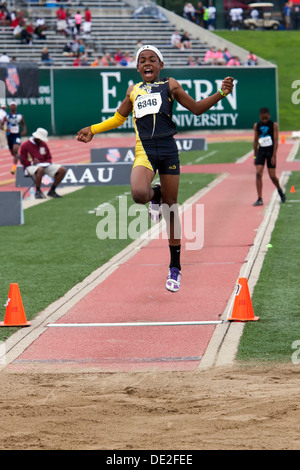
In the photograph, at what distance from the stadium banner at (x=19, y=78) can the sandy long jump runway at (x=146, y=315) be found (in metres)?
28.7

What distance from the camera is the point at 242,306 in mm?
8492

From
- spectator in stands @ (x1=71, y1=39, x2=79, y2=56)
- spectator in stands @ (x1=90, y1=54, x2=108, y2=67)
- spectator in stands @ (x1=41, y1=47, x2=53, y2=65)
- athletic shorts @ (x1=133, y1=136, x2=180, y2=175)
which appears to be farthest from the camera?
spectator in stands @ (x1=71, y1=39, x2=79, y2=56)

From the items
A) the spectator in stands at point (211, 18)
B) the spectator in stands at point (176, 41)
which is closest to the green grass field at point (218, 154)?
the spectator in stands at point (176, 41)

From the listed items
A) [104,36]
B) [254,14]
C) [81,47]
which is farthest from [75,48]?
[254,14]

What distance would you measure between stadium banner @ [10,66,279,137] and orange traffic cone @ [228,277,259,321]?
113ft

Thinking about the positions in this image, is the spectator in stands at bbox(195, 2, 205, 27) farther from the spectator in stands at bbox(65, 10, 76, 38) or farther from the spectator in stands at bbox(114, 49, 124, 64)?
the spectator in stands at bbox(114, 49, 124, 64)

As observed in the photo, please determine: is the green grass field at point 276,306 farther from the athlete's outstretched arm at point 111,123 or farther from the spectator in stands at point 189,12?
the spectator in stands at point 189,12

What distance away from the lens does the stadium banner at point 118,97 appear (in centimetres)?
4275

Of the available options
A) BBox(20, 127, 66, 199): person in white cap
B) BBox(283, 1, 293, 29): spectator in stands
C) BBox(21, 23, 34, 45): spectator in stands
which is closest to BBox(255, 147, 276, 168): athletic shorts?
BBox(20, 127, 66, 199): person in white cap

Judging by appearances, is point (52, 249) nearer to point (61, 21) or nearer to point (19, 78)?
point (19, 78)

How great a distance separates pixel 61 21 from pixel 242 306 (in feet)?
136

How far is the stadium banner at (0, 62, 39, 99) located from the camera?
1634 inches

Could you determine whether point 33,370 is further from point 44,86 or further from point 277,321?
point 44,86

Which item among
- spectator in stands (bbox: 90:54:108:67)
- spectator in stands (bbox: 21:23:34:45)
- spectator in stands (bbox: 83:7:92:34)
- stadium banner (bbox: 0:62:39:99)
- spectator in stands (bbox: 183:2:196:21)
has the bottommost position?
stadium banner (bbox: 0:62:39:99)
